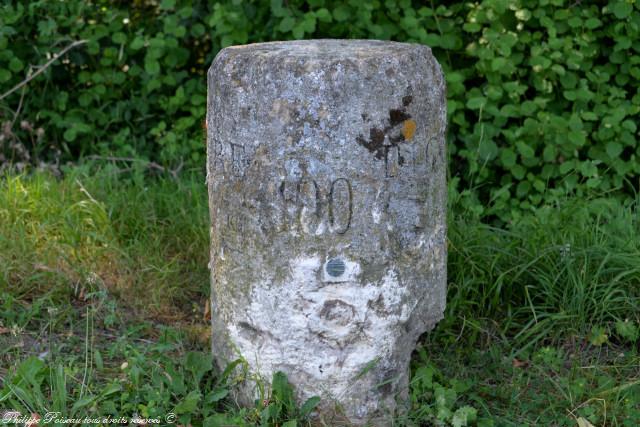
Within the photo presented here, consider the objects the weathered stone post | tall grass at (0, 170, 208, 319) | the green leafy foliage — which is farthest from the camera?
the green leafy foliage

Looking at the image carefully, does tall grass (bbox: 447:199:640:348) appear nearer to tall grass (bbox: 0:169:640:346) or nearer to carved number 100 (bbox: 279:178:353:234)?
tall grass (bbox: 0:169:640:346)

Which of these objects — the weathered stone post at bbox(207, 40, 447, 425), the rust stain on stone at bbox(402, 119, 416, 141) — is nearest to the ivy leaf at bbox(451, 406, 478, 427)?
the weathered stone post at bbox(207, 40, 447, 425)

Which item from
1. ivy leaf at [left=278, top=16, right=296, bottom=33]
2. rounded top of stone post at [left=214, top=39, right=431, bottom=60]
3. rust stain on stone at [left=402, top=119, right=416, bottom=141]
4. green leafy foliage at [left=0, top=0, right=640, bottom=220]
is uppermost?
rounded top of stone post at [left=214, top=39, right=431, bottom=60]

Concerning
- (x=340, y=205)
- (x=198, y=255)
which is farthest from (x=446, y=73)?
(x=340, y=205)

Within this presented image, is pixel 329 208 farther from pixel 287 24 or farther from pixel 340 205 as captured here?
pixel 287 24

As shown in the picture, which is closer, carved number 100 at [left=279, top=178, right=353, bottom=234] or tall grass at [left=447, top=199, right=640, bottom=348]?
carved number 100 at [left=279, top=178, right=353, bottom=234]

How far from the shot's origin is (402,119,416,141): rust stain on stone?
102 inches

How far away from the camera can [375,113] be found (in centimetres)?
254

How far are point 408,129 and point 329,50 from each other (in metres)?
0.34

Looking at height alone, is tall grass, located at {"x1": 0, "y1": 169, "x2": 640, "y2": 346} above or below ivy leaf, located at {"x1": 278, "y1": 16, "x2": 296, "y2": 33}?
below

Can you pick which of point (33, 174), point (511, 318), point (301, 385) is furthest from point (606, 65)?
point (33, 174)

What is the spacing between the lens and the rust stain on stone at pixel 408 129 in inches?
102

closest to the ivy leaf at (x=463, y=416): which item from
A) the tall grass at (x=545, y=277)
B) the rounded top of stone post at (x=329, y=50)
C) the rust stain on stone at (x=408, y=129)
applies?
the tall grass at (x=545, y=277)

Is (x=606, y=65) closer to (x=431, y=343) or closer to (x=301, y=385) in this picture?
(x=431, y=343)
